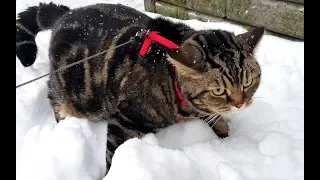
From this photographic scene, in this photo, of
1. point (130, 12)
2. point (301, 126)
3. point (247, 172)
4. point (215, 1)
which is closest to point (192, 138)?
point (247, 172)

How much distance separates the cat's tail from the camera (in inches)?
92.5

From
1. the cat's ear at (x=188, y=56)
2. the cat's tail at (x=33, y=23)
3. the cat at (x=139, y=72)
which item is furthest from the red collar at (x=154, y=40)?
the cat's tail at (x=33, y=23)

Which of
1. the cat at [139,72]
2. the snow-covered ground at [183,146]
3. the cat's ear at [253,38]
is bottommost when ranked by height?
the snow-covered ground at [183,146]

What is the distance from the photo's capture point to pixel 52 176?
1646 mm

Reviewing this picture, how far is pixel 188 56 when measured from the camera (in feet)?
5.27

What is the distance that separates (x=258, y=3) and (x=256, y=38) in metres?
1.68

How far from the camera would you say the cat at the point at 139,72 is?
1653 millimetres

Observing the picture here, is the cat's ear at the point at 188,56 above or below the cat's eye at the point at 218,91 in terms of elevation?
above

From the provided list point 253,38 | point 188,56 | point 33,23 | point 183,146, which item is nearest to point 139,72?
point 188,56

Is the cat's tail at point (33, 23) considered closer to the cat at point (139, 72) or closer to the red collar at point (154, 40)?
the cat at point (139, 72)

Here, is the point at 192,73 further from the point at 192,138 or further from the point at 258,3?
the point at 258,3

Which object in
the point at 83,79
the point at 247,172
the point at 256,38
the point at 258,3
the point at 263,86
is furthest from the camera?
the point at 258,3

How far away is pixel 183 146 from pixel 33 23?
137 centimetres

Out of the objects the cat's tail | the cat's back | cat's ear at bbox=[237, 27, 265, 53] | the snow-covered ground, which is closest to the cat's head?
cat's ear at bbox=[237, 27, 265, 53]
